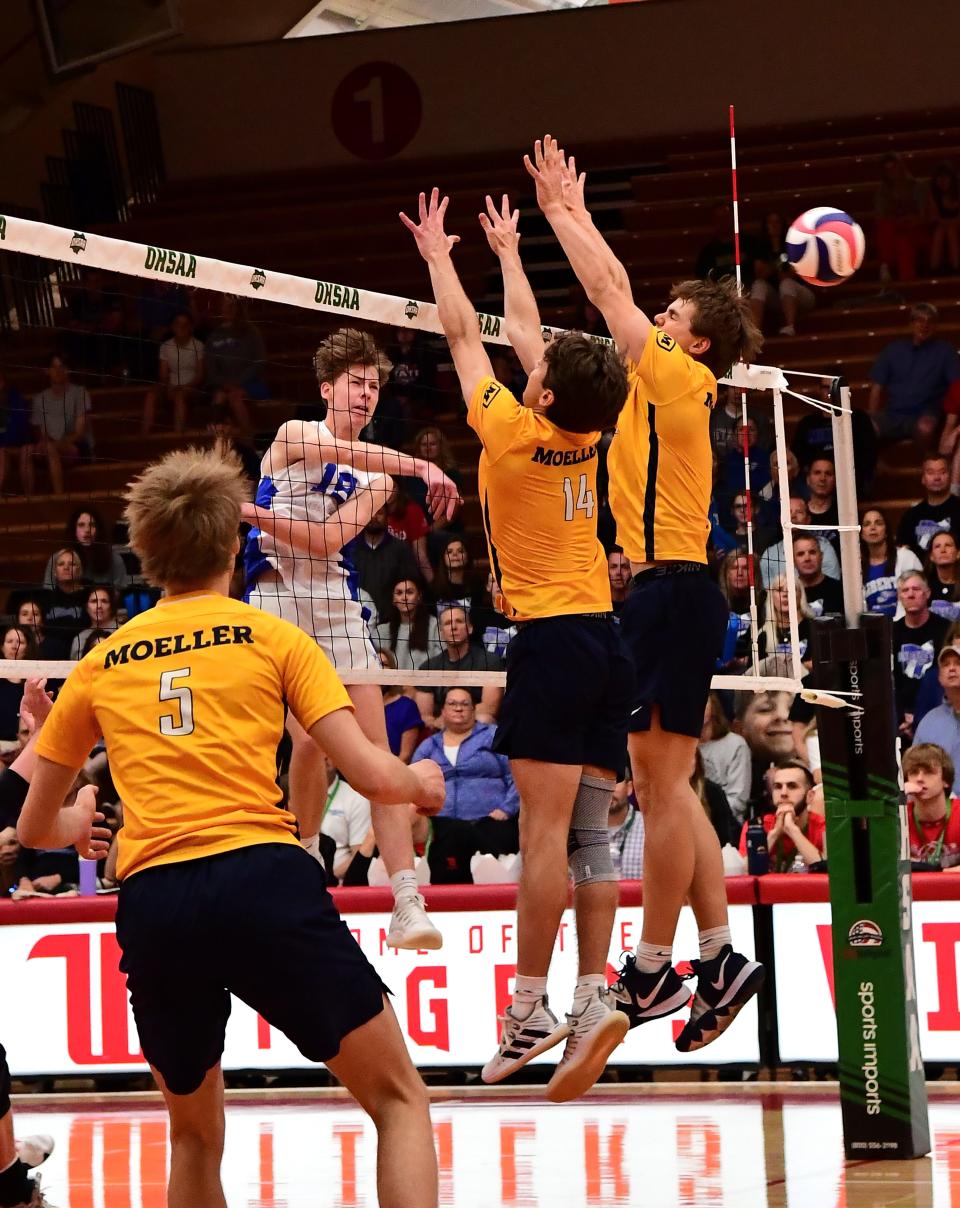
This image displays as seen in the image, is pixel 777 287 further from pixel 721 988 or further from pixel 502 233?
pixel 721 988

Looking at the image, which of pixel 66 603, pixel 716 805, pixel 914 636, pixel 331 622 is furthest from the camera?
pixel 66 603

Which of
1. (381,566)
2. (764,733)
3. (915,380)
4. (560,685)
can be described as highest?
(915,380)

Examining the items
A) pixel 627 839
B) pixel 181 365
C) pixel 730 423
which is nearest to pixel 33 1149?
pixel 627 839

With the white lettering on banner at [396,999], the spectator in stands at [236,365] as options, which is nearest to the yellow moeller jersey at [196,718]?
the white lettering on banner at [396,999]

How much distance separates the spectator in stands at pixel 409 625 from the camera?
37.3ft

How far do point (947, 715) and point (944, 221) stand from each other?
7.64m

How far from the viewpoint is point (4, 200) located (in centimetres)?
2072

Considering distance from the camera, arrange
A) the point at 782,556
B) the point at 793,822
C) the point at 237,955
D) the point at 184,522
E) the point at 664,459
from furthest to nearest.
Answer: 1. the point at 782,556
2. the point at 793,822
3. the point at 664,459
4. the point at 184,522
5. the point at 237,955

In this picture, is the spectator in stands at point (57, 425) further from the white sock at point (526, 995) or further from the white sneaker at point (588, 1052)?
the white sneaker at point (588, 1052)

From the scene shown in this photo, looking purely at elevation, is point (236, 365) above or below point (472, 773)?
above

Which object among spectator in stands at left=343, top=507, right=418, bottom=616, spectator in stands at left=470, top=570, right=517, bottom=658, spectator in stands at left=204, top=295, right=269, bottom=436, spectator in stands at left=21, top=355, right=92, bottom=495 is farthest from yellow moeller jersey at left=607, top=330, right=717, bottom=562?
spectator in stands at left=21, top=355, right=92, bottom=495

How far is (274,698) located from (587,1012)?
2.30 m

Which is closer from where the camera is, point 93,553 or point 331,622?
point 331,622

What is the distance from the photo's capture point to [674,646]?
6891mm
